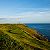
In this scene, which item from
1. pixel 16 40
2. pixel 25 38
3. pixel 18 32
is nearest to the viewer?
pixel 16 40

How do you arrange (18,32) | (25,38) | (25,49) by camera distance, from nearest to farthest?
(25,49), (25,38), (18,32)

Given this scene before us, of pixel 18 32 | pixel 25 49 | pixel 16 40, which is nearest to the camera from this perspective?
pixel 25 49

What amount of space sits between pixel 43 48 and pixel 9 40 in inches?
87.2

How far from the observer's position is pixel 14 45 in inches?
480

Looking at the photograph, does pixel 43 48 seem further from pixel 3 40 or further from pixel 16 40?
pixel 3 40

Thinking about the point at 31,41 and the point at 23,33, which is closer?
the point at 31,41

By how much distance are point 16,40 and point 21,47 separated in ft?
2.93

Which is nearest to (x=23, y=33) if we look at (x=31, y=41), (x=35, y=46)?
(x=31, y=41)

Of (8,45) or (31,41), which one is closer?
(8,45)

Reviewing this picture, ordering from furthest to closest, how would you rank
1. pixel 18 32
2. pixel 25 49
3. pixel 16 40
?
pixel 18 32 → pixel 16 40 → pixel 25 49

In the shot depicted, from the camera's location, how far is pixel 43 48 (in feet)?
41.0

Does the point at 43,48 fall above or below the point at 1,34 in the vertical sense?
below

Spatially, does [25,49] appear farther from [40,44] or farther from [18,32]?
[18,32]

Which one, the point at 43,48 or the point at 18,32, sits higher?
the point at 18,32
